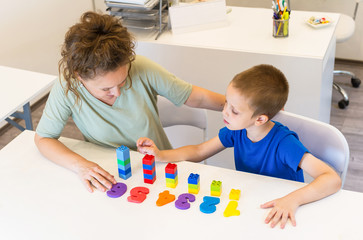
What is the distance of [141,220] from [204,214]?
7.0 inches

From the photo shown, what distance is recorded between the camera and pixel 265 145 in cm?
144

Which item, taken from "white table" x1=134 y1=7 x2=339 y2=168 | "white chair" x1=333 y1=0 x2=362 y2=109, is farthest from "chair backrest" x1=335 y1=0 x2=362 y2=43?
"white table" x1=134 y1=7 x2=339 y2=168

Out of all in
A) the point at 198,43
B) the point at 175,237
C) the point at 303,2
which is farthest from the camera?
the point at 303,2

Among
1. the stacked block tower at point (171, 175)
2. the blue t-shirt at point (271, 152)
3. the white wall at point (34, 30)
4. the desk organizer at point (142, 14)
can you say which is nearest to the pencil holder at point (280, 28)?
the desk organizer at point (142, 14)

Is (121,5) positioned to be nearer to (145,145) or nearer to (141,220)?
(145,145)

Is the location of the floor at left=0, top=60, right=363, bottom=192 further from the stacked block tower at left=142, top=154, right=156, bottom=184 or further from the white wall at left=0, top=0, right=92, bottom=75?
the stacked block tower at left=142, top=154, right=156, bottom=184

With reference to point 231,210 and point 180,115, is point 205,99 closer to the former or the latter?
point 180,115

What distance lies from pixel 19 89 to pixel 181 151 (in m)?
0.90

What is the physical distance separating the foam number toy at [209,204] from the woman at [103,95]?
1.01 ft

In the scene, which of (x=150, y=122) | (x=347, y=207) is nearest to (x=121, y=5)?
(x=150, y=122)

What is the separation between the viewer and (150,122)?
164 centimetres

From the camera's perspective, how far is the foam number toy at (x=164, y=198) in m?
1.31

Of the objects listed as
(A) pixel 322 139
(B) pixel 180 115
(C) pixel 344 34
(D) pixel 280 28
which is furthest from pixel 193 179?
Answer: (C) pixel 344 34

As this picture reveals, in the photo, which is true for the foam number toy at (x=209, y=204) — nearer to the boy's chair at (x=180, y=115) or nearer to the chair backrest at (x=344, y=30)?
the boy's chair at (x=180, y=115)
